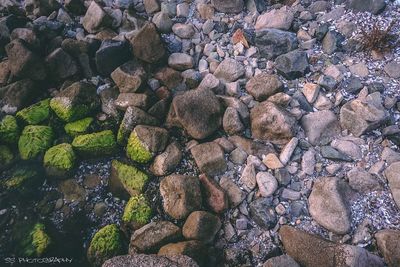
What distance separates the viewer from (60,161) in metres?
4.36

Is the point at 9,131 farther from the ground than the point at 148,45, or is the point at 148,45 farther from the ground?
the point at 148,45

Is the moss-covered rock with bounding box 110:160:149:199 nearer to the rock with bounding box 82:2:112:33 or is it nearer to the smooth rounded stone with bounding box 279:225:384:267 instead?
the smooth rounded stone with bounding box 279:225:384:267

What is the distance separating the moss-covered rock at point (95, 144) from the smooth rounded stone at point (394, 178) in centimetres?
319

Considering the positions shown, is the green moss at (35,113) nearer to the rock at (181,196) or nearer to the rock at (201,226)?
the rock at (181,196)

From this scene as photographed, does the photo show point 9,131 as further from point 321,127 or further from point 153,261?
point 321,127

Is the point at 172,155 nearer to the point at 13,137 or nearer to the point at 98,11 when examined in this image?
the point at 13,137

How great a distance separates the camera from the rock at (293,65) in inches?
177

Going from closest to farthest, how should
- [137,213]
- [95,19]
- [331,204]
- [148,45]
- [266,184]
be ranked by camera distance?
[331,204] → [266,184] → [137,213] → [148,45] → [95,19]

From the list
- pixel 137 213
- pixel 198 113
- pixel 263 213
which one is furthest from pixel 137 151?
pixel 263 213

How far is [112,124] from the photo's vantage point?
15.6 feet

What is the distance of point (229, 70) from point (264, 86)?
0.56 m

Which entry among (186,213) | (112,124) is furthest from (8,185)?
(186,213)

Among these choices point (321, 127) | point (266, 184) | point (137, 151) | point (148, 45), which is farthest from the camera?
point (148, 45)

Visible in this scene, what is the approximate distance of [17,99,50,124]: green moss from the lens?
4703 mm
